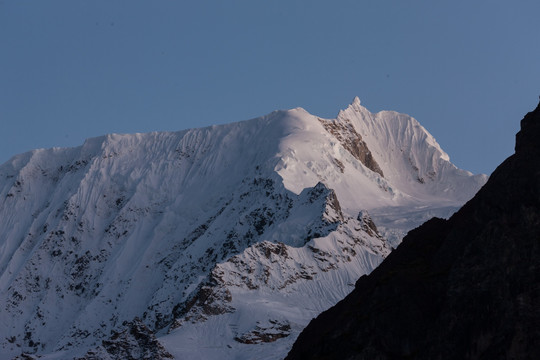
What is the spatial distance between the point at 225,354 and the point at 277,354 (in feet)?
29.5

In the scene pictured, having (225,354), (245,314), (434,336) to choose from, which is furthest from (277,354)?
(434,336)

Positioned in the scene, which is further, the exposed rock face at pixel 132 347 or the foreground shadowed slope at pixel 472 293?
the exposed rock face at pixel 132 347

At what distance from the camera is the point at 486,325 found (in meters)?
61.6

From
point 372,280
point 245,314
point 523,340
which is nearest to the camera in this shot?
point 523,340

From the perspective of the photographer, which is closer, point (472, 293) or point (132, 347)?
point (472, 293)

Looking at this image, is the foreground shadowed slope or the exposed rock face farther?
the exposed rock face

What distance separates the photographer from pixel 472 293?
63312 mm

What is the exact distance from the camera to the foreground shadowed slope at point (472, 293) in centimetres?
6122

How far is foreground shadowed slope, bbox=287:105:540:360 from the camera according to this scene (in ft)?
201

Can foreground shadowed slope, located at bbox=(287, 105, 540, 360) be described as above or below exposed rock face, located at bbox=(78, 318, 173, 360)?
below

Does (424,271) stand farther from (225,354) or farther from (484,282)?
(225,354)

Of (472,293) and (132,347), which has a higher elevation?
(132,347)

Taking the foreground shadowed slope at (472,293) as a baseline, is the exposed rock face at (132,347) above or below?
above

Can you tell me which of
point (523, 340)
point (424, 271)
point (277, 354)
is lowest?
point (523, 340)
